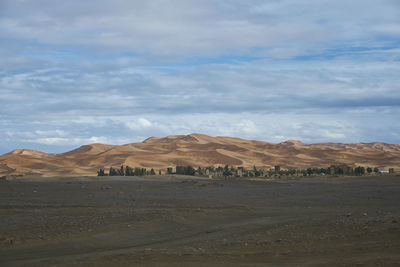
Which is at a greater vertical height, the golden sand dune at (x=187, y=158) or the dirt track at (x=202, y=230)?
the golden sand dune at (x=187, y=158)

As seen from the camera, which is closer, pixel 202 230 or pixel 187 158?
pixel 202 230

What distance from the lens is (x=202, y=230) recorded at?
1577 cm

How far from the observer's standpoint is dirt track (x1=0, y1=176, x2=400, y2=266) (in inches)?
433

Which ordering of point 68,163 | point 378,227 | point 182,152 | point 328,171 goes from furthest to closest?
A: point 182,152, point 68,163, point 328,171, point 378,227

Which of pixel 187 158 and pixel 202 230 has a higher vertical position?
pixel 187 158

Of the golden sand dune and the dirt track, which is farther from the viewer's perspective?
the golden sand dune

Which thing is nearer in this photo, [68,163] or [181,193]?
[181,193]

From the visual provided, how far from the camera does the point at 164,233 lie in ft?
51.3

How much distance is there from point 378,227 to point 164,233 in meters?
6.03

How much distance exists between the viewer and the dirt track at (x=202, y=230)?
11.0 m

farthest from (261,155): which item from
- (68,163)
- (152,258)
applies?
(152,258)

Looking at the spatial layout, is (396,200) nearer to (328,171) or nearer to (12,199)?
(12,199)

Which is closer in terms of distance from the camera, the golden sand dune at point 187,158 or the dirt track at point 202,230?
the dirt track at point 202,230

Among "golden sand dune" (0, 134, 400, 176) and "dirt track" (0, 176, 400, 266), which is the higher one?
"golden sand dune" (0, 134, 400, 176)
